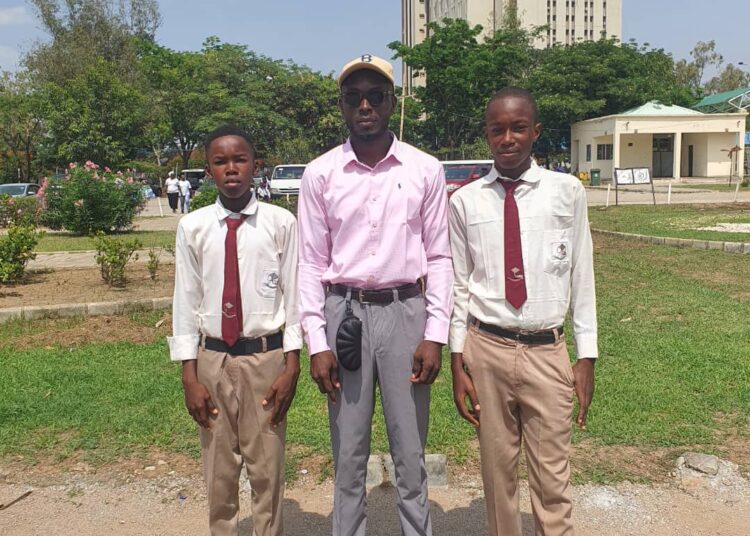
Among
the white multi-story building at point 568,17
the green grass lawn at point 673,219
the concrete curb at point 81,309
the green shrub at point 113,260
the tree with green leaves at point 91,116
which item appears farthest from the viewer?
the white multi-story building at point 568,17

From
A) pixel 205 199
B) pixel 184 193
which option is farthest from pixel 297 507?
pixel 184 193

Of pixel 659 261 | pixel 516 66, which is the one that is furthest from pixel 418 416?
pixel 516 66

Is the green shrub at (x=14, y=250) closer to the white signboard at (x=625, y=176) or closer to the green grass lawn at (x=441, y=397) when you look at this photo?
the green grass lawn at (x=441, y=397)

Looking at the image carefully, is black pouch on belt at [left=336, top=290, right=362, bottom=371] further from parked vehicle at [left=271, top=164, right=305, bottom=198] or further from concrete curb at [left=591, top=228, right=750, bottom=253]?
parked vehicle at [left=271, top=164, right=305, bottom=198]

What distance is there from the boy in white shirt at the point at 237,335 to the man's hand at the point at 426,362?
1.55 ft

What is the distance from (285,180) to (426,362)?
86.2ft

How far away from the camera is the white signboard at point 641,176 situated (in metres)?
23.5

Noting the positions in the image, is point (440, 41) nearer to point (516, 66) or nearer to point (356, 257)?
point (516, 66)

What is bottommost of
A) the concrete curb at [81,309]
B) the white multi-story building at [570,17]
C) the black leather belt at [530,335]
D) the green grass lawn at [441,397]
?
the green grass lawn at [441,397]

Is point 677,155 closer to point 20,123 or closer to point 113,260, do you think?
point 20,123

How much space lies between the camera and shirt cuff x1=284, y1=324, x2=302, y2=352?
2.73 meters

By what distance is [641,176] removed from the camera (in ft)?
77.9

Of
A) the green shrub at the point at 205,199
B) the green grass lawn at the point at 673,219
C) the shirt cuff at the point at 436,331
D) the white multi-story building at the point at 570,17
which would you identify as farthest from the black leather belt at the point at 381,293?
the white multi-story building at the point at 570,17

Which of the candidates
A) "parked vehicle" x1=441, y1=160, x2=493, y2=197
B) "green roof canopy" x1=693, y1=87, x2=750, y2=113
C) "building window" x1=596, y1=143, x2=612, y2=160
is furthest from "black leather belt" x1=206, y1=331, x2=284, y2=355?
"green roof canopy" x1=693, y1=87, x2=750, y2=113
